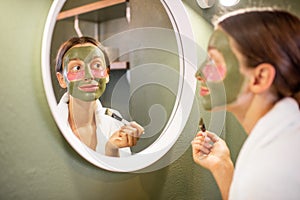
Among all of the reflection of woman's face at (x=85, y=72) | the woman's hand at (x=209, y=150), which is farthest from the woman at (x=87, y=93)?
the woman's hand at (x=209, y=150)

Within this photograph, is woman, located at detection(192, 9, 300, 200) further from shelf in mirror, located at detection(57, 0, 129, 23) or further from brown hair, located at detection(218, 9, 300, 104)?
shelf in mirror, located at detection(57, 0, 129, 23)

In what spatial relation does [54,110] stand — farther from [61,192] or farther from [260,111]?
[260,111]

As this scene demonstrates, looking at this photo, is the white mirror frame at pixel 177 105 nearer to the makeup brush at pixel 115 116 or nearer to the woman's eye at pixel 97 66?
the makeup brush at pixel 115 116

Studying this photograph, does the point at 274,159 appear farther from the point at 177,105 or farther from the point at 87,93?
the point at 87,93

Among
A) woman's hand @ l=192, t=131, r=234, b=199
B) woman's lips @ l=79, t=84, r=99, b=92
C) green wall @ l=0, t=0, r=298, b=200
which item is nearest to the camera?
green wall @ l=0, t=0, r=298, b=200

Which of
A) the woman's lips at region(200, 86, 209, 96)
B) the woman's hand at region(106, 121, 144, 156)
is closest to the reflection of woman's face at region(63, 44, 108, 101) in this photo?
the woman's hand at region(106, 121, 144, 156)

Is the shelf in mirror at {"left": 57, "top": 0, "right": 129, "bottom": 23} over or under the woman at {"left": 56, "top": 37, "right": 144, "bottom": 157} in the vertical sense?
over

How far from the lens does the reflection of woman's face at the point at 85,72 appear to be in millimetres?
979

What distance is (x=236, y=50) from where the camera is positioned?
1021 millimetres

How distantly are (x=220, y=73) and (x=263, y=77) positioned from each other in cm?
12

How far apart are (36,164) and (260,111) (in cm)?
65

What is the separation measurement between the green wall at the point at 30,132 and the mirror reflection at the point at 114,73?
50 mm

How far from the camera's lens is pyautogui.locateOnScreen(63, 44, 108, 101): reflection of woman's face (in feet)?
3.21

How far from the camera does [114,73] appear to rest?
106 centimetres
